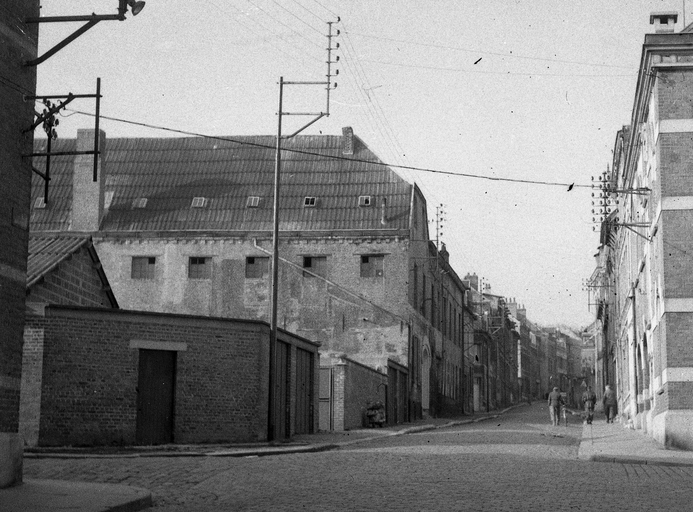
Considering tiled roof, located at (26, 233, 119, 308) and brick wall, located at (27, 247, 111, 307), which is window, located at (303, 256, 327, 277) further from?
tiled roof, located at (26, 233, 119, 308)

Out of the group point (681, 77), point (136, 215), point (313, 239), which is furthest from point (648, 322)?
point (136, 215)

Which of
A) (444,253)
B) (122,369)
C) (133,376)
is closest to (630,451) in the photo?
(133,376)

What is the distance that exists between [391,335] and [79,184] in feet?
49.8

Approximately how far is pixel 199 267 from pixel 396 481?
3161 cm

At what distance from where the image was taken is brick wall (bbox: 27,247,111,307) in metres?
24.5

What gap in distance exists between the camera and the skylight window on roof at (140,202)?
46.7 m

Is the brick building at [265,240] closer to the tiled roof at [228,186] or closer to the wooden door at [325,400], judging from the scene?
the tiled roof at [228,186]

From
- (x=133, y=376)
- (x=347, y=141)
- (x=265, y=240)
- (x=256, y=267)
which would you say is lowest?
(x=133, y=376)

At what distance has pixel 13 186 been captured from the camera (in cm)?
1399

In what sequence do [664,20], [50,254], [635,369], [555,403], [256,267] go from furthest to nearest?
[256,267]
[555,403]
[635,369]
[664,20]
[50,254]

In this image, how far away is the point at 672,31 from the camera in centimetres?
2608

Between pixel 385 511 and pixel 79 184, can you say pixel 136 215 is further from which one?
pixel 385 511

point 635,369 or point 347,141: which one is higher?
point 347,141

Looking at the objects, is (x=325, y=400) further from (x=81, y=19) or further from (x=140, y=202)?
(x=81, y=19)
